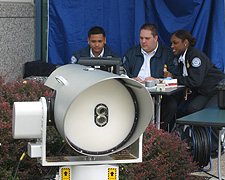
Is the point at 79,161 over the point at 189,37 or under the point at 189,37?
under

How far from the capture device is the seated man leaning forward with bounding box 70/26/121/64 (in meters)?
7.76

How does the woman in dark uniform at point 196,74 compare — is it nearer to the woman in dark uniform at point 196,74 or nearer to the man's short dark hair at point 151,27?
the woman in dark uniform at point 196,74

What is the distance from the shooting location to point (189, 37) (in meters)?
7.43

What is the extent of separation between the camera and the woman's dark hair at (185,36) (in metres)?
7.44

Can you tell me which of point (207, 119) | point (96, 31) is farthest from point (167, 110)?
point (207, 119)

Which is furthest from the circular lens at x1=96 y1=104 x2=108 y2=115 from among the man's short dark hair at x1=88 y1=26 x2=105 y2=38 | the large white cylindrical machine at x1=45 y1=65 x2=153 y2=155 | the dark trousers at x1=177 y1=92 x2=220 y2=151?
the man's short dark hair at x1=88 y1=26 x2=105 y2=38

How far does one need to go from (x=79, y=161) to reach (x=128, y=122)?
1.06ft

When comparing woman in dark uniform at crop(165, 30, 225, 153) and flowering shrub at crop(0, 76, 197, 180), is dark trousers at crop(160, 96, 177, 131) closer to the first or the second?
woman in dark uniform at crop(165, 30, 225, 153)

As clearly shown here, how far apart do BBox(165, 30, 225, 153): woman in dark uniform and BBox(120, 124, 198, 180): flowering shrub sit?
8.57 feet

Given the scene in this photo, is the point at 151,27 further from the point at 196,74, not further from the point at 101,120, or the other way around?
the point at 101,120

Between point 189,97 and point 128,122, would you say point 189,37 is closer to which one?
point 189,97

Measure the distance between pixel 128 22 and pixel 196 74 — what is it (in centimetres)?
173

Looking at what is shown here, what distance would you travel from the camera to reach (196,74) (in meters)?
7.14

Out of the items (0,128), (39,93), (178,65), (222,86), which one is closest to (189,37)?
(178,65)
